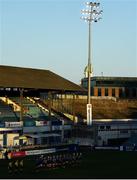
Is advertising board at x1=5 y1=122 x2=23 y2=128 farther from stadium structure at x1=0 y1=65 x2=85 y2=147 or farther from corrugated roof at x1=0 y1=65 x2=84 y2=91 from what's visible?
corrugated roof at x1=0 y1=65 x2=84 y2=91

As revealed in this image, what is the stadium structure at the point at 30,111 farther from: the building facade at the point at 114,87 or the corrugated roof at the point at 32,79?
the building facade at the point at 114,87

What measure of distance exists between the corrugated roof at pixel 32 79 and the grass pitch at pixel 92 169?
15255 millimetres

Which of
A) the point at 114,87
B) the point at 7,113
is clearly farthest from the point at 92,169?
the point at 114,87

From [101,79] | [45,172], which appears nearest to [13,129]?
[45,172]

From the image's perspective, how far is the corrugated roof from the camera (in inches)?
2349

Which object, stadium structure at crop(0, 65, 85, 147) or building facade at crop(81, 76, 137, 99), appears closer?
stadium structure at crop(0, 65, 85, 147)

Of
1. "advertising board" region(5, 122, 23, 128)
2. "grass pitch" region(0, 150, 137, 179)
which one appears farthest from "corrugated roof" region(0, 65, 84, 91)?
"grass pitch" region(0, 150, 137, 179)

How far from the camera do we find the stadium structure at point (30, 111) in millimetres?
57713

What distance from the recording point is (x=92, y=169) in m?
40.2

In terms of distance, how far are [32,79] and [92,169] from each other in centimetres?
2785

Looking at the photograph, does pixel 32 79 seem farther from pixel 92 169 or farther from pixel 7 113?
pixel 92 169

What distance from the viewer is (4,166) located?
40.7 m

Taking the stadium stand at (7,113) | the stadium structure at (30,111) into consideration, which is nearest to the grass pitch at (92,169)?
the stadium structure at (30,111)

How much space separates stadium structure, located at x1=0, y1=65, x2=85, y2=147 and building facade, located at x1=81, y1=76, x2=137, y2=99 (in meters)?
34.7
